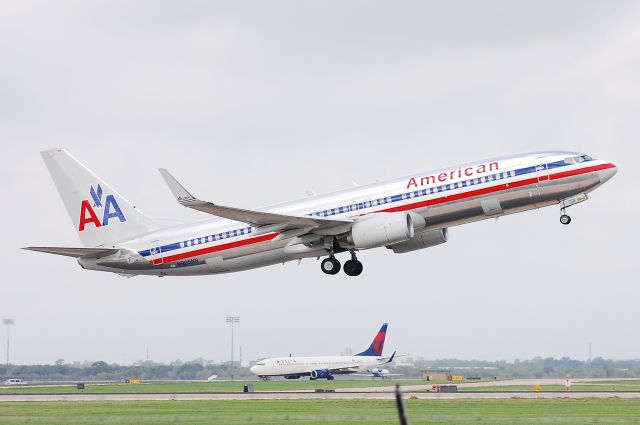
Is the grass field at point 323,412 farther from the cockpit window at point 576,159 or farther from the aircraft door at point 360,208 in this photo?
the cockpit window at point 576,159

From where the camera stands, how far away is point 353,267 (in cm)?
6150

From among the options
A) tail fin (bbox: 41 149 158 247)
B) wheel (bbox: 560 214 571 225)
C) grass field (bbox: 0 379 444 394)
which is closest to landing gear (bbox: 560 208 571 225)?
wheel (bbox: 560 214 571 225)

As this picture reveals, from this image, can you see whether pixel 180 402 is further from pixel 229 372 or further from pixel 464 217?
pixel 229 372

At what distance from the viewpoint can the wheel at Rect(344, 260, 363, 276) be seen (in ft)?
202

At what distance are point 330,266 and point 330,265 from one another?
2.6 inches

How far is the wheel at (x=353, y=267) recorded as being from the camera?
61.5 meters

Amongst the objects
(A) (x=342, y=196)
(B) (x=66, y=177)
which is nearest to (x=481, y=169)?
(A) (x=342, y=196)

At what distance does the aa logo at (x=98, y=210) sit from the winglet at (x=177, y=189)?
15187mm

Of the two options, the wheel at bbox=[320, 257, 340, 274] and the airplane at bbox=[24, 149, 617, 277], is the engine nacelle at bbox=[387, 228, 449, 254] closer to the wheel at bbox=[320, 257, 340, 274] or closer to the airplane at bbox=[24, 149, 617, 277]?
the airplane at bbox=[24, 149, 617, 277]

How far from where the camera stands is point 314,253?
197 ft

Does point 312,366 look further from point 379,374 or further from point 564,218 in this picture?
point 564,218

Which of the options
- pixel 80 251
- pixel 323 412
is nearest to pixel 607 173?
pixel 323 412

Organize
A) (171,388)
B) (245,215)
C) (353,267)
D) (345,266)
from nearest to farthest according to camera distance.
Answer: (245,215), (353,267), (345,266), (171,388)

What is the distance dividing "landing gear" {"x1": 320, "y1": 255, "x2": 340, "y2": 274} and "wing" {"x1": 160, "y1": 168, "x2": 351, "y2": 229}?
12.9 feet
